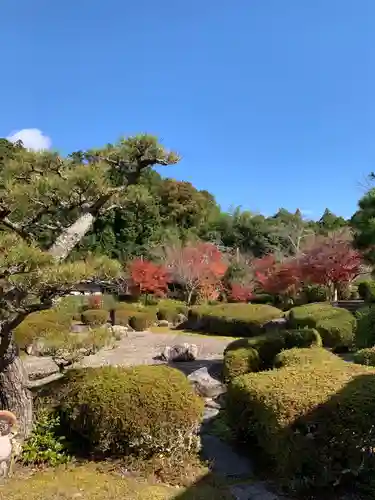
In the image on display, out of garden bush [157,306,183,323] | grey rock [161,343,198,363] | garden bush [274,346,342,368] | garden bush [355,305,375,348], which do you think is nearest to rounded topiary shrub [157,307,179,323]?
garden bush [157,306,183,323]

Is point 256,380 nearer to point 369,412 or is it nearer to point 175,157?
point 369,412

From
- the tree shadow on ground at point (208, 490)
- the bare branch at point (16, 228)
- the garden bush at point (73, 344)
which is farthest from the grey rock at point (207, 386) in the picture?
the bare branch at point (16, 228)

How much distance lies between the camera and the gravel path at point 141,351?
1027 cm

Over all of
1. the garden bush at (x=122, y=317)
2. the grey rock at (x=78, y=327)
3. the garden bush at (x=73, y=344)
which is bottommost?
the garden bush at (x=73, y=344)

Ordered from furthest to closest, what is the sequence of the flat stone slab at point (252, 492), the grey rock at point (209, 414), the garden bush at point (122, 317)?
the garden bush at point (122, 317) < the grey rock at point (209, 414) < the flat stone slab at point (252, 492)

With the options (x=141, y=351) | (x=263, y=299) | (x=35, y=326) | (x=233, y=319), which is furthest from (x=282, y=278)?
(x=35, y=326)

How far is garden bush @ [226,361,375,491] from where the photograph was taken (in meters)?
3.22

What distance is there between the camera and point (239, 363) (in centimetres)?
743

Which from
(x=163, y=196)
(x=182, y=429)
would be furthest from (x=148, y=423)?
(x=163, y=196)

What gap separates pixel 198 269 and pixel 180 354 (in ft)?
35.2

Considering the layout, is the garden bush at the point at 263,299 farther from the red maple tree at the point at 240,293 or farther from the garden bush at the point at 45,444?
the garden bush at the point at 45,444

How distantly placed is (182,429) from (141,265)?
17.6 metres

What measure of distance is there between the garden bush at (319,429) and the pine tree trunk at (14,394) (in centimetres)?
223

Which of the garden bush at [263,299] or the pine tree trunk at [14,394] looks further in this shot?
the garden bush at [263,299]
